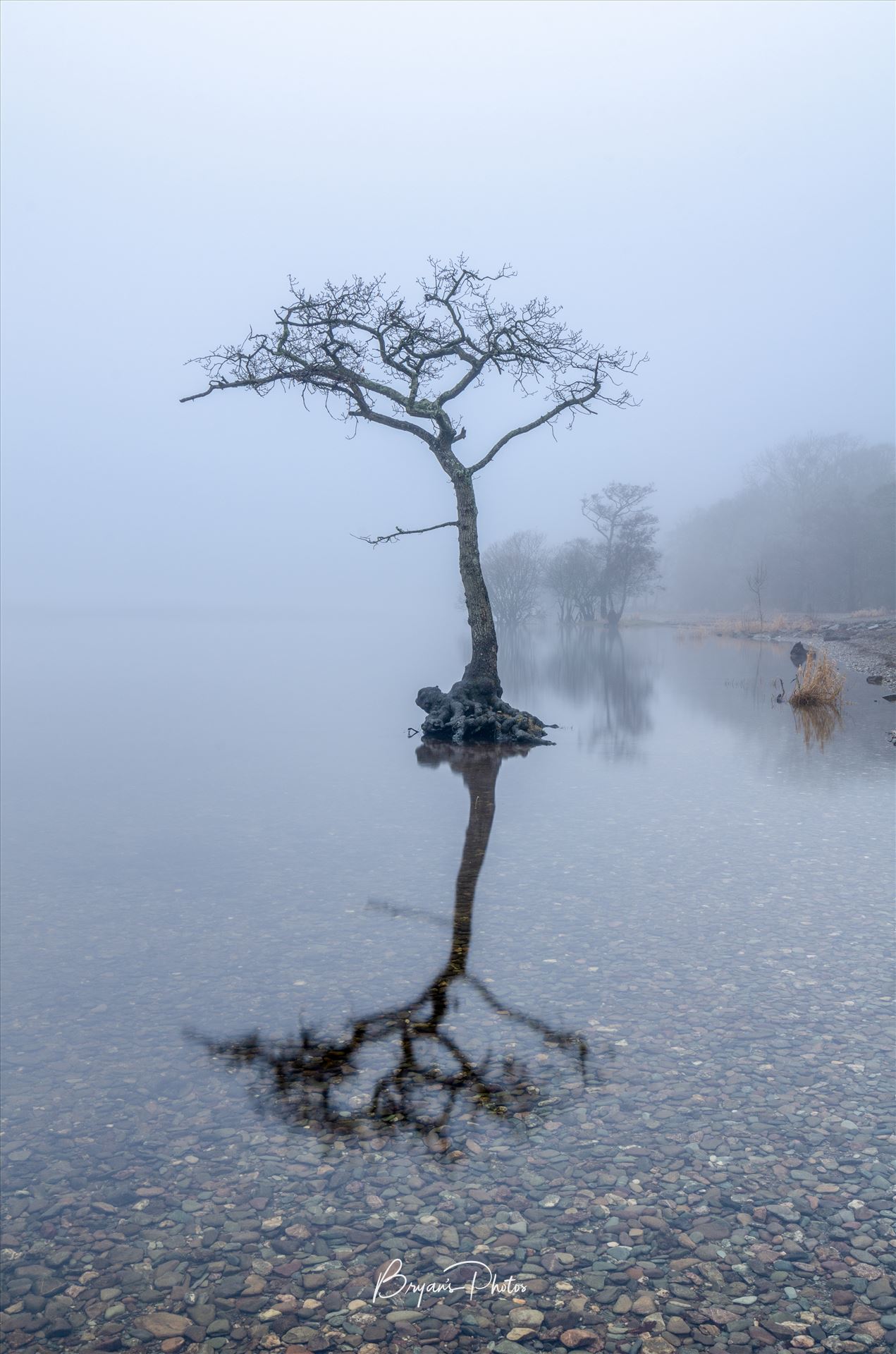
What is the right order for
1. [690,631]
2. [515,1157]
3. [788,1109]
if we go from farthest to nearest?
1. [690,631]
2. [788,1109]
3. [515,1157]

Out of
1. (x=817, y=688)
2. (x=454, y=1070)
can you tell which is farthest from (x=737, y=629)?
(x=454, y=1070)

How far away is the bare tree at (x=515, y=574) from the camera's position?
230 feet

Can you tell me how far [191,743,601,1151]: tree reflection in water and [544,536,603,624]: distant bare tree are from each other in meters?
66.1

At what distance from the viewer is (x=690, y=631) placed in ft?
200

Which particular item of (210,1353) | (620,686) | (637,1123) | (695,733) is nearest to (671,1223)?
(637,1123)

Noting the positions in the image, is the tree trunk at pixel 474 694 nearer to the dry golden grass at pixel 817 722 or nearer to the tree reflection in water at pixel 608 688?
the tree reflection in water at pixel 608 688

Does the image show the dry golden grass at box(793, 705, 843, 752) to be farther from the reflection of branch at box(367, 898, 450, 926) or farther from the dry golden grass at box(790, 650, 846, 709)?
the reflection of branch at box(367, 898, 450, 926)

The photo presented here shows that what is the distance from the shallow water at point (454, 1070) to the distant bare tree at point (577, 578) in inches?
2367

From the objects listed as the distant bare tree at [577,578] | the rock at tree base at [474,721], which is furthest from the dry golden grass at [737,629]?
the rock at tree base at [474,721]

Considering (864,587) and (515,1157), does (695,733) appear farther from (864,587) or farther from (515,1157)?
(864,587)

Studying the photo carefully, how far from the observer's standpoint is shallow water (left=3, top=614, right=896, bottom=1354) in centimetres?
335

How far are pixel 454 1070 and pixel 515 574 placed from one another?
66.3 metres

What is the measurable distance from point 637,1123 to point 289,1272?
1.61 meters

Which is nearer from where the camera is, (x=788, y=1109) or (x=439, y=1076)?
(x=788, y=1109)
